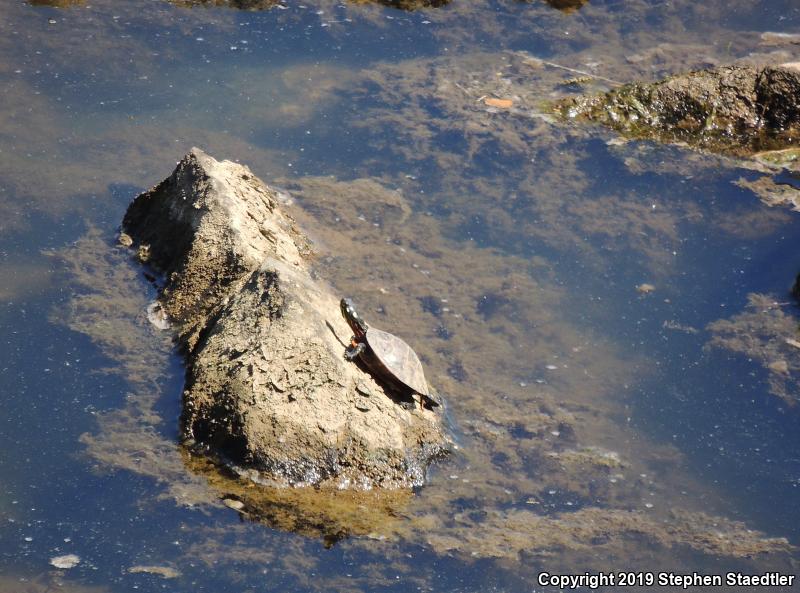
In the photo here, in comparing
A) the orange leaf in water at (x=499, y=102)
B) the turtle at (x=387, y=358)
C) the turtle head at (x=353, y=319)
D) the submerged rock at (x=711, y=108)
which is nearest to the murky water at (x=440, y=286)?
the orange leaf in water at (x=499, y=102)

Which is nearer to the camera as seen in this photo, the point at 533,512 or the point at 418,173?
the point at 533,512

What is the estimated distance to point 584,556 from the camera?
14.2 ft

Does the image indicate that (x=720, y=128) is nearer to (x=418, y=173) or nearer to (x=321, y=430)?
(x=418, y=173)

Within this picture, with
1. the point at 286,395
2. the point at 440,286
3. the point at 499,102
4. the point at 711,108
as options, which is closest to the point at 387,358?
the point at 286,395

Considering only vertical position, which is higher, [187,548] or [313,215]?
[313,215]

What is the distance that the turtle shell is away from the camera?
15.4 feet

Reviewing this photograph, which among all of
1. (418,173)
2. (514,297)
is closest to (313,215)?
(418,173)

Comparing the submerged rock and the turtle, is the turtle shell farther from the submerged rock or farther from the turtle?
the submerged rock

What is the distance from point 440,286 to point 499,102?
2690 millimetres

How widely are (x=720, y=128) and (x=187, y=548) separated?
6028mm

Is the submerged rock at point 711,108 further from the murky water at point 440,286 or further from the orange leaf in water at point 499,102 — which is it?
the orange leaf in water at point 499,102

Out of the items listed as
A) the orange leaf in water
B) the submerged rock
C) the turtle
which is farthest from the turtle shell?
the submerged rock

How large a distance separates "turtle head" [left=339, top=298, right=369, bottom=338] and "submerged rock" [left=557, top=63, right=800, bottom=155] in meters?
3.84

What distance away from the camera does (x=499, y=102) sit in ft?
26.6
